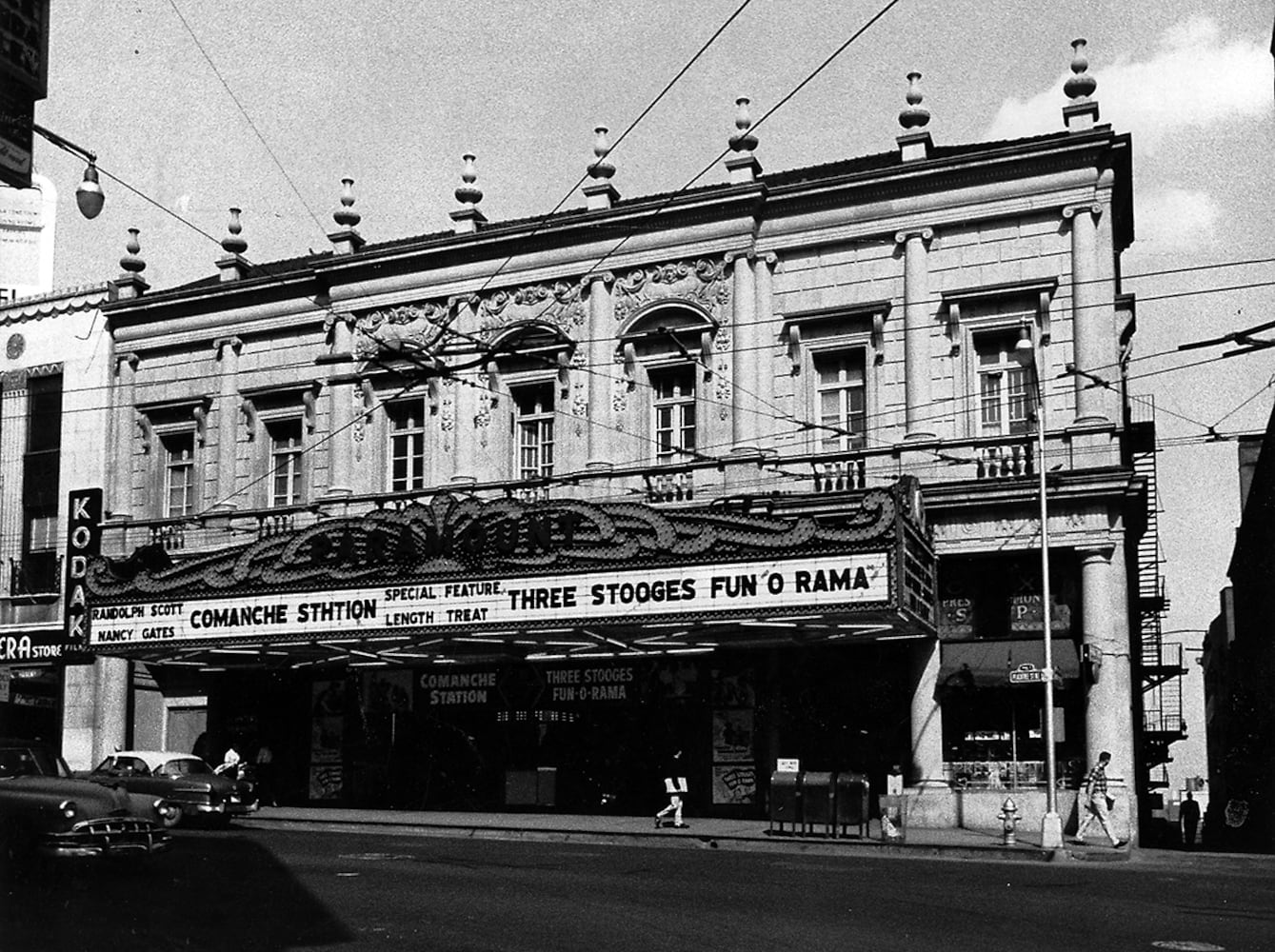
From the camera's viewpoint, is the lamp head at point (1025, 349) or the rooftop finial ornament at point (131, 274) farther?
the rooftop finial ornament at point (131, 274)

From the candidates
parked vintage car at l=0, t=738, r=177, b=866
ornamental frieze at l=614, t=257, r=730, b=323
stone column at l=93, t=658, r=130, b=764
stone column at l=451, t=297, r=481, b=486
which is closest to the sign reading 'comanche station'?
stone column at l=451, t=297, r=481, b=486

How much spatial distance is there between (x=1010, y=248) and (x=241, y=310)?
19.6m

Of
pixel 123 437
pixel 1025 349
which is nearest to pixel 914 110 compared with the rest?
pixel 1025 349

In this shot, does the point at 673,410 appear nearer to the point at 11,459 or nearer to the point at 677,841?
the point at 677,841

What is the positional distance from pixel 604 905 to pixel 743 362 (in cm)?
1934

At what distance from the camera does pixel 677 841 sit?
27.2m

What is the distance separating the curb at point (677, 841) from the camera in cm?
2520

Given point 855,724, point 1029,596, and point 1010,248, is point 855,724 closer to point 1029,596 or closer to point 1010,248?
point 1029,596

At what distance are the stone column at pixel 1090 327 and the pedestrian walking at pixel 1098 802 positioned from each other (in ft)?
21.8

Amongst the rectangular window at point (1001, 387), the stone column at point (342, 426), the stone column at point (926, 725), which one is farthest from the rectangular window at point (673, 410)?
the stone column at point (342, 426)

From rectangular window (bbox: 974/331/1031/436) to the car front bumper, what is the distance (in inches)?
777

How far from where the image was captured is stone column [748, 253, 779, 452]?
108 feet

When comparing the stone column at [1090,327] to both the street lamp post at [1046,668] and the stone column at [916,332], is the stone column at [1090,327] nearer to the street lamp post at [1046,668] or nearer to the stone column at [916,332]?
the street lamp post at [1046,668]

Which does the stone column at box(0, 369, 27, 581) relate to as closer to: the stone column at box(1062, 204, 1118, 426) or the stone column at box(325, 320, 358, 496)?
the stone column at box(325, 320, 358, 496)
